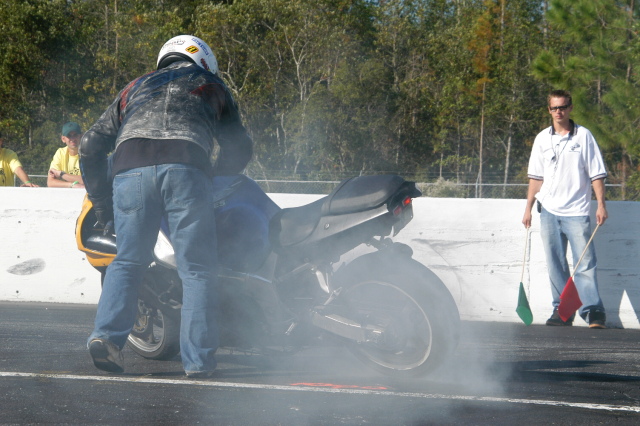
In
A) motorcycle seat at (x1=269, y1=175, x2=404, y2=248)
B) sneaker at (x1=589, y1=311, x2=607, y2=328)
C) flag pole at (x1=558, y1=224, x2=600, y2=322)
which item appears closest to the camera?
motorcycle seat at (x1=269, y1=175, x2=404, y2=248)

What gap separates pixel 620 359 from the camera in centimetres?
531

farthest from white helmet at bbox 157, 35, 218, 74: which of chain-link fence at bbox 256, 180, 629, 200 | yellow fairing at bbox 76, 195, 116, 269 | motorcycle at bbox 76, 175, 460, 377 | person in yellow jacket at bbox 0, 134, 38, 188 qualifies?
chain-link fence at bbox 256, 180, 629, 200

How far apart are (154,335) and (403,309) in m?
1.56

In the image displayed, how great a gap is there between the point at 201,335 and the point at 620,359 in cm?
264

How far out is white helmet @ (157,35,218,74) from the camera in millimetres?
4531

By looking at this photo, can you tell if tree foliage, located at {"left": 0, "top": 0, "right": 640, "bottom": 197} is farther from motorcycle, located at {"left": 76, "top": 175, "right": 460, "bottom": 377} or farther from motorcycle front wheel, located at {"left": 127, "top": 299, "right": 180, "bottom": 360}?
motorcycle, located at {"left": 76, "top": 175, "right": 460, "bottom": 377}

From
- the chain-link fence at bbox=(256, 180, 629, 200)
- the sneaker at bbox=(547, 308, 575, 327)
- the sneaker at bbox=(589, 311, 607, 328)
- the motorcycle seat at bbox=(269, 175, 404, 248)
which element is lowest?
the chain-link fence at bbox=(256, 180, 629, 200)

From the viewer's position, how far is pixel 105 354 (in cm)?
431

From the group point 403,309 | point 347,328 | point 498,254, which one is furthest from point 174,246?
point 498,254

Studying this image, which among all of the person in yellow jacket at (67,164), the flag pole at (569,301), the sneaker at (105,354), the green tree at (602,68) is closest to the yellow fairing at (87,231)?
the sneaker at (105,354)

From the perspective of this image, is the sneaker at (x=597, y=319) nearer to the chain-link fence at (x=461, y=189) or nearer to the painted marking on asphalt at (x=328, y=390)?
the painted marking on asphalt at (x=328, y=390)

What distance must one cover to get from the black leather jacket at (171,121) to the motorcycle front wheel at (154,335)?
75cm

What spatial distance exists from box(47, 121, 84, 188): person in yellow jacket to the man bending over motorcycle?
4.40 meters

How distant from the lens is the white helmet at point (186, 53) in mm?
4531
